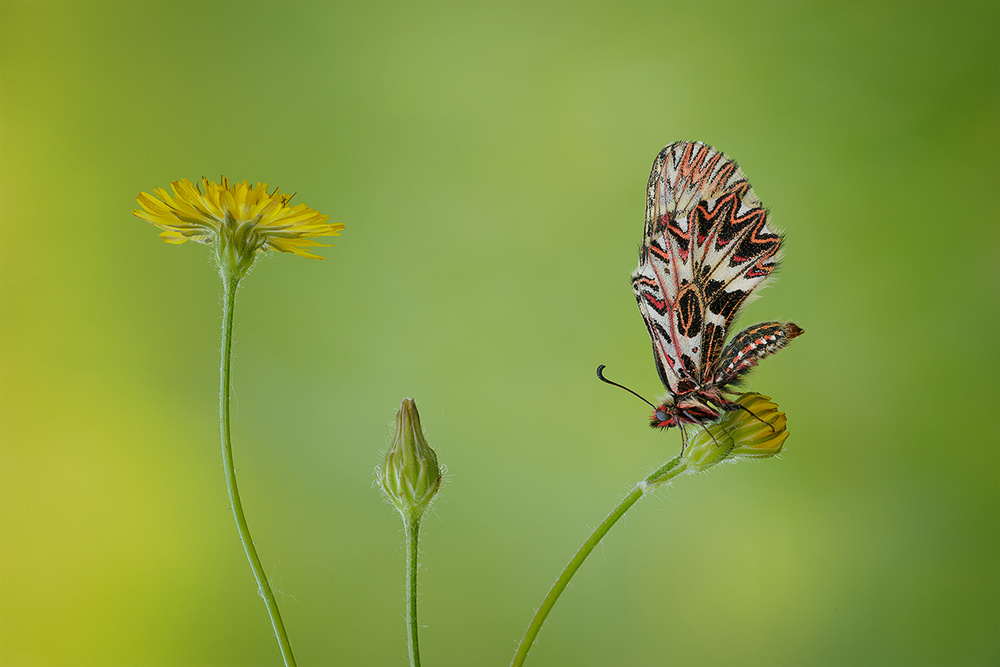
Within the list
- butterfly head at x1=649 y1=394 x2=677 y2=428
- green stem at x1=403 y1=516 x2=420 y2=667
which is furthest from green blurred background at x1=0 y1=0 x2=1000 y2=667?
green stem at x1=403 y1=516 x2=420 y2=667

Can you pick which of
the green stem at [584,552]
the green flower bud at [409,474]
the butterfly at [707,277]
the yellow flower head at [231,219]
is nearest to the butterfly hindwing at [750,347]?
the butterfly at [707,277]

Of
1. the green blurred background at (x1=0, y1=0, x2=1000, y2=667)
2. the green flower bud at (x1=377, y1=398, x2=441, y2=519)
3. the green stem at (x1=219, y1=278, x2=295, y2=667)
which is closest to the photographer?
the green stem at (x1=219, y1=278, x2=295, y2=667)

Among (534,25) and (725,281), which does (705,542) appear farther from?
(534,25)

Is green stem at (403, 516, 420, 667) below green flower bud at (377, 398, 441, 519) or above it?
below

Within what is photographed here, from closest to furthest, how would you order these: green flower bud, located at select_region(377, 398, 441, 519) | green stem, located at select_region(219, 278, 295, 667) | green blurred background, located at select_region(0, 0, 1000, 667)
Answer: green stem, located at select_region(219, 278, 295, 667)
green flower bud, located at select_region(377, 398, 441, 519)
green blurred background, located at select_region(0, 0, 1000, 667)

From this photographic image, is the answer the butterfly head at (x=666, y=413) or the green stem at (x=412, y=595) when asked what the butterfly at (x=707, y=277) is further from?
the green stem at (x=412, y=595)

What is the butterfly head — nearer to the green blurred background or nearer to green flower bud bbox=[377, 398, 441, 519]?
green flower bud bbox=[377, 398, 441, 519]

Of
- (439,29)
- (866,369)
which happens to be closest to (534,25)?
(439,29)
